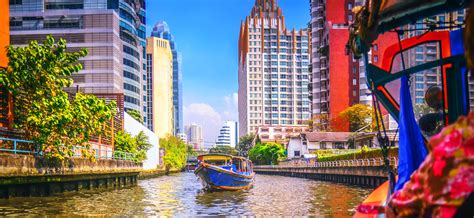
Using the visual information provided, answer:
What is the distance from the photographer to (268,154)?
11719cm

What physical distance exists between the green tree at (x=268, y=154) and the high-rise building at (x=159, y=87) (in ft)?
124

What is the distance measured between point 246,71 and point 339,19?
83.7m

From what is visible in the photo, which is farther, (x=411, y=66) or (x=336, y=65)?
(x=336, y=65)

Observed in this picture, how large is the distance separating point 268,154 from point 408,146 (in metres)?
113

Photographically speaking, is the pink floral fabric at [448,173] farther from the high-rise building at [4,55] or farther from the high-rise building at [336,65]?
the high-rise building at [336,65]

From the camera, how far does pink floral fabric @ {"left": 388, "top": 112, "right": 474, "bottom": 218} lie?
8.50 ft

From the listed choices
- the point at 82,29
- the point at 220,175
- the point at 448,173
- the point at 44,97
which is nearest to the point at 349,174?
the point at 220,175

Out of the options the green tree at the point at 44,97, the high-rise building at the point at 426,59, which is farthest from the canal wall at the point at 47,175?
the high-rise building at the point at 426,59

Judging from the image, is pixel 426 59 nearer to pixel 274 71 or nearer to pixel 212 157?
pixel 212 157

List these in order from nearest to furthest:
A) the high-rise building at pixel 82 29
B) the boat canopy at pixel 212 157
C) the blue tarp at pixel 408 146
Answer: the blue tarp at pixel 408 146 < the boat canopy at pixel 212 157 < the high-rise building at pixel 82 29

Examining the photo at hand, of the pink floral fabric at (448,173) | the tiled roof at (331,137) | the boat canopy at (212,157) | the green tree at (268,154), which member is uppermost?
the tiled roof at (331,137)

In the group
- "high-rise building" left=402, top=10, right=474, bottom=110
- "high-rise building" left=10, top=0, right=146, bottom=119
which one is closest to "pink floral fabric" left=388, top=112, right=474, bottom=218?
"high-rise building" left=402, top=10, right=474, bottom=110

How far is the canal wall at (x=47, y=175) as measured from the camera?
19100 millimetres

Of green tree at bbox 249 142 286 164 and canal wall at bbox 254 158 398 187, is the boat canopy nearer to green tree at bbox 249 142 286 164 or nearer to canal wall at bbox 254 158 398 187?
canal wall at bbox 254 158 398 187
